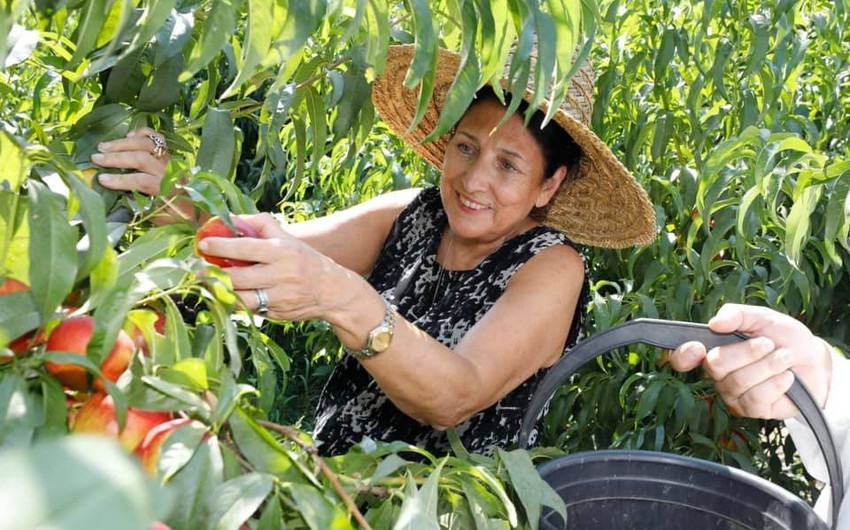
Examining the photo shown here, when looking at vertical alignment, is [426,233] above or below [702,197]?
below

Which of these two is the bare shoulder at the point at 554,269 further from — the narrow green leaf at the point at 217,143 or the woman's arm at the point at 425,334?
the narrow green leaf at the point at 217,143

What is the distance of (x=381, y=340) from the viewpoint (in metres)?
1.33

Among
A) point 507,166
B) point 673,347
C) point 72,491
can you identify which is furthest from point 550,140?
point 72,491

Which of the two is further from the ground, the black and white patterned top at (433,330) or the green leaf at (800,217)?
the green leaf at (800,217)

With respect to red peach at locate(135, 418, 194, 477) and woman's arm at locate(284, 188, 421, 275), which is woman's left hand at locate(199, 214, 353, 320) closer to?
red peach at locate(135, 418, 194, 477)

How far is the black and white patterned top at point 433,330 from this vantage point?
176 cm

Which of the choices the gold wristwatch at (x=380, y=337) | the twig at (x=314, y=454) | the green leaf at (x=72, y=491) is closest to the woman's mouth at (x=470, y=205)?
the gold wristwatch at (x=380, y=337)

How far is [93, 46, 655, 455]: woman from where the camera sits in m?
1.49

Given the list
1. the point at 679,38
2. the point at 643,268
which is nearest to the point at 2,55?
the point at 679,38

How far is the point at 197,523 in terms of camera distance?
0.62 meters

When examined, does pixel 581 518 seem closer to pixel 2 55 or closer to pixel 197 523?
pixel 197 523

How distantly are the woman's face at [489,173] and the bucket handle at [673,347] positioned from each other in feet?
1.94

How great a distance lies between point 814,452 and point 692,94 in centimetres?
85

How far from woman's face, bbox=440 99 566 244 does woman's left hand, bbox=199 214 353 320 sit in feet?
1.91
